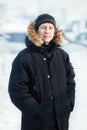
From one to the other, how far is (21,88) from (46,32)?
38cm

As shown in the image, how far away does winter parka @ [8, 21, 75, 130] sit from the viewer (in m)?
2.37

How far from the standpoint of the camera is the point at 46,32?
2441mm

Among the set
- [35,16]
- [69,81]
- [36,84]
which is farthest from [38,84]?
[35,16]

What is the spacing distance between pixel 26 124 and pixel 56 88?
0.96ft

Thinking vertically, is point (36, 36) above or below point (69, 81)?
above

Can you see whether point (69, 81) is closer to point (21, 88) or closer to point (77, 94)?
point (21, 88)

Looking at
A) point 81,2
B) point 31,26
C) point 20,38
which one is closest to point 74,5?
point 81,2

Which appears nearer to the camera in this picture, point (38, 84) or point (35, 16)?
point (38, 84)

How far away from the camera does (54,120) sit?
243 cm

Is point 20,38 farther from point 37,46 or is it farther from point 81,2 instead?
point 37,46

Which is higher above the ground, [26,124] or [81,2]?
[81,2]

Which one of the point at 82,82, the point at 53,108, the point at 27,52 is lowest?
the point at 82,82

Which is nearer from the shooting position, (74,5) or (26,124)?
(26,124)

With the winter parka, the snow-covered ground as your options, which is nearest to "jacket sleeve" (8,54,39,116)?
the winter parka
